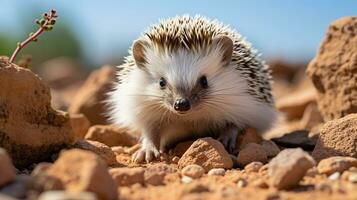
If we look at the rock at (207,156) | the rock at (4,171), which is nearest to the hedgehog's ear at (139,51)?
the rock at (207,156)

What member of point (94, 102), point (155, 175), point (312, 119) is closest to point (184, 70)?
point (155, 175)

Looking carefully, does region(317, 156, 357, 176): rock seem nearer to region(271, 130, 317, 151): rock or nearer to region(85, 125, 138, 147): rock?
region(271, 130, 317, 151): rock

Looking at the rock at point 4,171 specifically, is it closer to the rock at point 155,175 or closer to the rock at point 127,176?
the rock at point 127,176

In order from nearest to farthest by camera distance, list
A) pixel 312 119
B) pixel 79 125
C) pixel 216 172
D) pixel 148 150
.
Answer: pixel 216 172
pixel 148 150
pixel 79 125
pixel 312 119

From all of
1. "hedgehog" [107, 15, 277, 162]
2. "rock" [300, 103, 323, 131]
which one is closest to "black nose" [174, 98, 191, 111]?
"hedgehog" [107, 15, 277, 162]

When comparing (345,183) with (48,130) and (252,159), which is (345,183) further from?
(48,130)

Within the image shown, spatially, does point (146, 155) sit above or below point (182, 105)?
below

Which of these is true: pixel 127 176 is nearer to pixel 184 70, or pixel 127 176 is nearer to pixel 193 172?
pixel 193 172

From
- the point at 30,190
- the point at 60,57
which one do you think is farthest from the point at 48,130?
the point at 60,57
